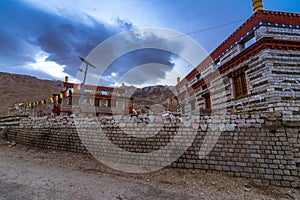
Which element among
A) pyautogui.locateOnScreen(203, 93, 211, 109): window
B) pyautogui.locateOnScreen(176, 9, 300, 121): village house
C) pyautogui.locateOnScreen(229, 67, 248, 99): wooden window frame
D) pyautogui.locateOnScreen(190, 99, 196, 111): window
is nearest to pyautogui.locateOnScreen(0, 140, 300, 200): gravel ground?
pyautogui.locateOnScreen(176, 9, 300, 121): village house

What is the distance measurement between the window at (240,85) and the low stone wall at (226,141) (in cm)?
301

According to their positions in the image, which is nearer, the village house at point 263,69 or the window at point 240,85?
the village house at point 263,69

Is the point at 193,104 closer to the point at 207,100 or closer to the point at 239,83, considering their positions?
the point at 207,100

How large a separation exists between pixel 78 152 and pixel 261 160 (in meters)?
8.08

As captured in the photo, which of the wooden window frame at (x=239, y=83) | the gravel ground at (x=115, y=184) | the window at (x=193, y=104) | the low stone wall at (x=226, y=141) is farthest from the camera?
the window at (x=193, y=104)

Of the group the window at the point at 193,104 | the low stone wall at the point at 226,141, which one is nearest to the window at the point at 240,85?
the low stone wall at the point at 226,141

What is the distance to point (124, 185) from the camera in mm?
4391

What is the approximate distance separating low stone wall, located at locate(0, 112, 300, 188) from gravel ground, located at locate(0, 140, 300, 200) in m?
0.41

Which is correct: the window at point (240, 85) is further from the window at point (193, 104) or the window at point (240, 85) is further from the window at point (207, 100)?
the window at point (193, 104)

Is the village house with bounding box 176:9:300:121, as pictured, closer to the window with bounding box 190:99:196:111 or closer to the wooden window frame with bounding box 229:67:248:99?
the wooden window frame with bounding box 229:67:248:99

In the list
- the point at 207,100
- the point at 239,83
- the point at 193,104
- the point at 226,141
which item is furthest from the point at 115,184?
the point at 193,104

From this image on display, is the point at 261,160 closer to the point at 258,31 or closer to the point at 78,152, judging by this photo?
the point at 258,31

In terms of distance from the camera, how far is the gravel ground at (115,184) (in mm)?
3717

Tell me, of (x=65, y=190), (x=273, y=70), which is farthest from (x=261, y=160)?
(x=65, y=190)
